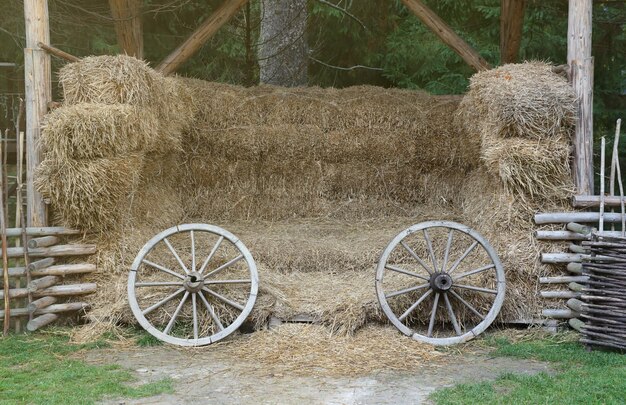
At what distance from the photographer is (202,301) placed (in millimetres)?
6770

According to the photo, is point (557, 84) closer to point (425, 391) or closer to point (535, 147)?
point (535, 147)

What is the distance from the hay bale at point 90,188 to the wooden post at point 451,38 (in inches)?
153

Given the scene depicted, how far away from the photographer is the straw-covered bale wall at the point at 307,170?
22.6 feet

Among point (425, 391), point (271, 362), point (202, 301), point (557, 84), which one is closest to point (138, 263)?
point (202, 301)

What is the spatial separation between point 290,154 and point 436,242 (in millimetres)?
2328

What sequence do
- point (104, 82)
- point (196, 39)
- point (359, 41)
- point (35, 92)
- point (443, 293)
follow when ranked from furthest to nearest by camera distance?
point (359, 41) < point (196, 39) < point (35, 92) < point (104, 82) < point (443, 293)

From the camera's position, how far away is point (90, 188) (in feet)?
22.4

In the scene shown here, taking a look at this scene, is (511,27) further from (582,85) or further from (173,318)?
(173,318)

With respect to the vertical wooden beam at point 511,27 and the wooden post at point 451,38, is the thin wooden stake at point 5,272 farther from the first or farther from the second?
the vertical wooden beam at point 511,27

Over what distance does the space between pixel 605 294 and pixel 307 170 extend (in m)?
4.22

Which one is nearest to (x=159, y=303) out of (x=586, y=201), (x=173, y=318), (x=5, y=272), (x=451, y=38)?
(x=173, y=318)

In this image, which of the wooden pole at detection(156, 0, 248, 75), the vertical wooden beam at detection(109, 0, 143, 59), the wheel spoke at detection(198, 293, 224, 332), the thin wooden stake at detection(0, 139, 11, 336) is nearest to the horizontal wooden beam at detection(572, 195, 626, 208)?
the wheel spoke at detection(198, 293, 224, 332)

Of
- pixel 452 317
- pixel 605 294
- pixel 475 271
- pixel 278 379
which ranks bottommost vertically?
pixel 278 379

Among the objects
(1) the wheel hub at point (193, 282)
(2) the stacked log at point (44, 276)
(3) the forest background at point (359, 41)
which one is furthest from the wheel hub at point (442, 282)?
(3) the forest background at point (359, 41)
